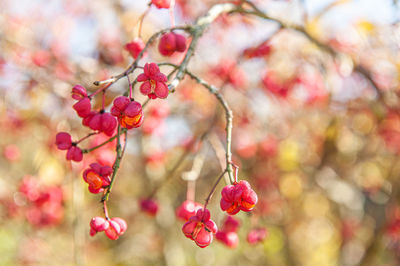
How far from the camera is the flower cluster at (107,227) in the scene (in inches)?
45.4

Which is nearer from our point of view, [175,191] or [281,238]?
[281,238]

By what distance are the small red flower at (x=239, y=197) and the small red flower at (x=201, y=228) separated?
0.09 m

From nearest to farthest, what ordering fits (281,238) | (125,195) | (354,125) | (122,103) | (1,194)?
1. (122,103)
2. (1,194)
3. (354,125)
4. (281,238)
5. (125,195)

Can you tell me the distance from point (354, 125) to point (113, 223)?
3248 mm

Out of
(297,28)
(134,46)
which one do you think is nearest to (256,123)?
(297,28)

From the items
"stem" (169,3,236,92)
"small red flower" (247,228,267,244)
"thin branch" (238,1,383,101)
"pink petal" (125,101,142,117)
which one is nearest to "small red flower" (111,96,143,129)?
"pink petal" (125,101,142,117)

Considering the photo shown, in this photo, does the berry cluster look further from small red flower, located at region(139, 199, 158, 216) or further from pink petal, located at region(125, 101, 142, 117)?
small red flower, located at region(139, 199, 158, 216)

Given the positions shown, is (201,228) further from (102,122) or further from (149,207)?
(149,207)

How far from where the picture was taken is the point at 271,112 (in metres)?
3.82

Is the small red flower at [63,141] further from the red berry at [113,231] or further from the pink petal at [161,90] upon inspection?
the pink petal at [161,90]

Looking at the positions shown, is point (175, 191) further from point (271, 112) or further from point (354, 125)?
point (354, 125)

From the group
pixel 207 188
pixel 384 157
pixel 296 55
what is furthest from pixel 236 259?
pixel 296 55

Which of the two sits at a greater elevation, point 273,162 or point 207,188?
point 273,162

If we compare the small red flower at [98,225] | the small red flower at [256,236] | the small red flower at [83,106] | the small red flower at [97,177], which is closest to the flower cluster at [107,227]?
the small red flower at [98,225]
